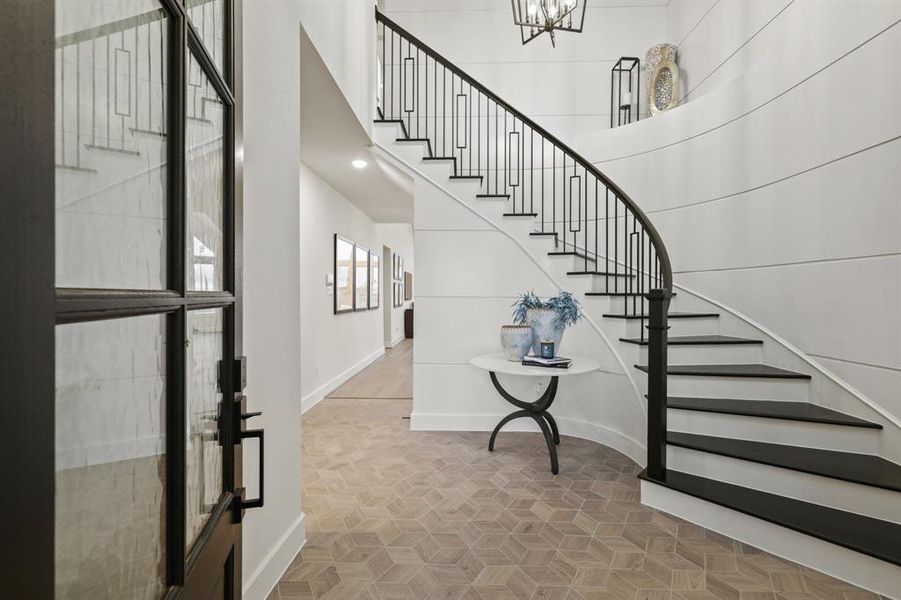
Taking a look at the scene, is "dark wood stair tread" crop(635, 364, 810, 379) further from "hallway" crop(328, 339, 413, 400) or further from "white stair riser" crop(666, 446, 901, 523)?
"hallway" crop(328, 339, 413, 400)

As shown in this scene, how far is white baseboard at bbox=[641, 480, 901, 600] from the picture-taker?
1920mm

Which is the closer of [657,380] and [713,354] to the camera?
[657,380]

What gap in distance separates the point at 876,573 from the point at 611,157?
12.5 feet

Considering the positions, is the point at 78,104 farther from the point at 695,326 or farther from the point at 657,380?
the point at 695,326

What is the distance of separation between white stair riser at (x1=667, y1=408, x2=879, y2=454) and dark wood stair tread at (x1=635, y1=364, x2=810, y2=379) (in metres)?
0.29

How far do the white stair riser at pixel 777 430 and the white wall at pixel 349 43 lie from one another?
3.01 meters

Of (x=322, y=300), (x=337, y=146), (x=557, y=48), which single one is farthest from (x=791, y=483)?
(x=557, y=48)

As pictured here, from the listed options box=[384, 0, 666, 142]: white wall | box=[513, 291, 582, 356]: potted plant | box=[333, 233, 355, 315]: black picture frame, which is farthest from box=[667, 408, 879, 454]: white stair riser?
box=[333, 233, 355, 315]: black picture frame

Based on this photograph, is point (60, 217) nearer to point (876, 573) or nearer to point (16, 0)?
point (16, 0)

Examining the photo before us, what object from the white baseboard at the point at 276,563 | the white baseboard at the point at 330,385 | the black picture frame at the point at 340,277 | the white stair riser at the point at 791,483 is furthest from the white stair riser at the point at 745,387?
the black picture frame at the point at 340,277

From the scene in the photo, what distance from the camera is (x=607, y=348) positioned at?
3754mm

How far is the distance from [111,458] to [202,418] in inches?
13.0

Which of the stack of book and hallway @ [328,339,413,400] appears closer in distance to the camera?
the stack of book

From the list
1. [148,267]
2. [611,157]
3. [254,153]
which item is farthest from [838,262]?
[148,267]
